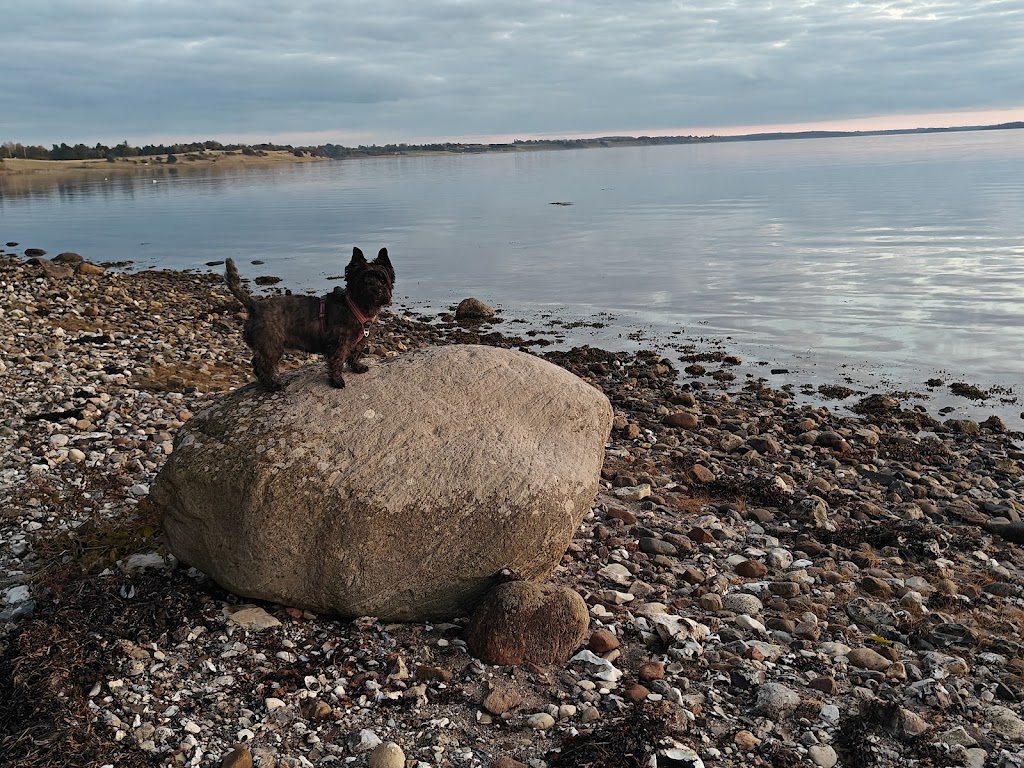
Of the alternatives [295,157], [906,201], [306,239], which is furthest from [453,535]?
[295,157]

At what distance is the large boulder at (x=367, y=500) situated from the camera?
654cm

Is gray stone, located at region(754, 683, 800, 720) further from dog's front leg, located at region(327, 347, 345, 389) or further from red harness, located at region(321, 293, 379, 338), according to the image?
red harness, located at region(321, 293, 379, 338)

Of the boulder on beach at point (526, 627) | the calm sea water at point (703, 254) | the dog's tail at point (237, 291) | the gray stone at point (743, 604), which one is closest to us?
the boulder on beach at point (526, 627)

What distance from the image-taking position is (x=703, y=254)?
34.3 metres

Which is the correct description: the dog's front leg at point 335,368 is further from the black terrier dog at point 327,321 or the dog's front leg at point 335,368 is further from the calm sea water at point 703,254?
the calm sea water at point 703,254

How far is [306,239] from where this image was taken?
43.4 m

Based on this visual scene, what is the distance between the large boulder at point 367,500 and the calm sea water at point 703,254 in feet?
35.5

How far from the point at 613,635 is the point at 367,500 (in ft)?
7.27

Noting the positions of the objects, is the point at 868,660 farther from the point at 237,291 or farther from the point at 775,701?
the point at 237,291

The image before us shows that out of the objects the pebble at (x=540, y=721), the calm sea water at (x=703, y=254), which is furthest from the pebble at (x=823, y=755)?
the calm sea water at (x=703, y=254)

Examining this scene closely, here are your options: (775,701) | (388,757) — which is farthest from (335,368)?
(775,701)

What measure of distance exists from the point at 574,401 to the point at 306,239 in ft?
125

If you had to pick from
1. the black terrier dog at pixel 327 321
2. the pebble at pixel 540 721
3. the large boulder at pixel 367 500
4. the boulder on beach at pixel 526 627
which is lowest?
the pebble at pixel 540 721

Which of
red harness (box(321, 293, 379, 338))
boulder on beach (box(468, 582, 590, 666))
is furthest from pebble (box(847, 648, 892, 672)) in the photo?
red harness (box(321, 293, 379, 338))
